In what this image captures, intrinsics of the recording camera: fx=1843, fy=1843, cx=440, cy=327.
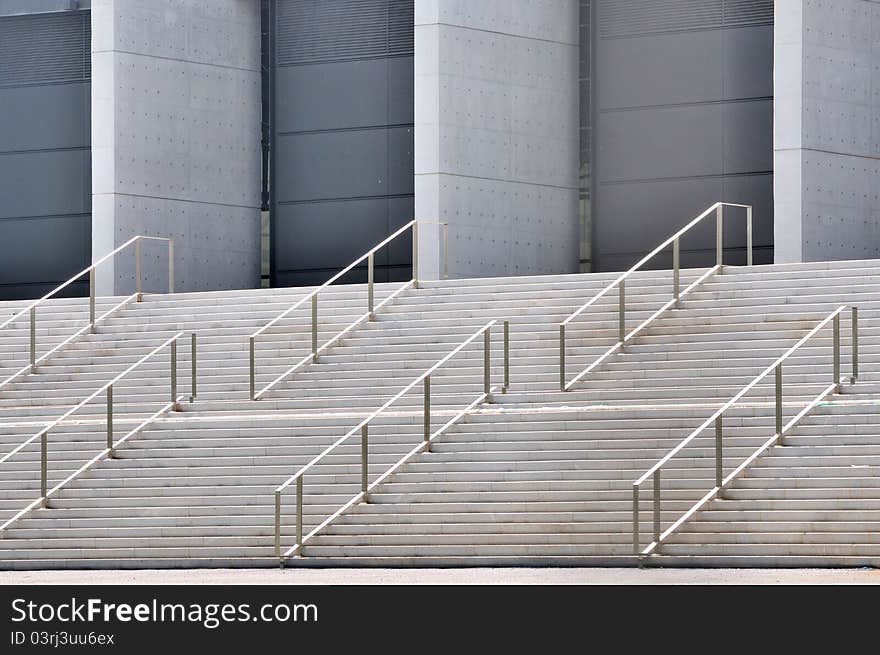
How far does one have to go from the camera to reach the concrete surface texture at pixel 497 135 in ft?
90.1

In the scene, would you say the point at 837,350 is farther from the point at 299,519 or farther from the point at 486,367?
the point at 299,519

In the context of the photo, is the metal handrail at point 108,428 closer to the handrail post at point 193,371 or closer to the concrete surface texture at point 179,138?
the handrail post at point 193,371

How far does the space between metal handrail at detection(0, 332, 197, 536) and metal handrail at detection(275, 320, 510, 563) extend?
2.33 metres

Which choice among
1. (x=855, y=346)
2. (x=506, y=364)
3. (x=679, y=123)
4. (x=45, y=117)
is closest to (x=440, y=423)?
(x=506, y=364)

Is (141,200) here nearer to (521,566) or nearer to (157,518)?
(157,518)

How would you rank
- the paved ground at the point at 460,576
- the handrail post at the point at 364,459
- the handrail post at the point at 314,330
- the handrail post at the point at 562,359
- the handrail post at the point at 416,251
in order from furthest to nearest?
1. the handrail post at the point at 416,251
2. the handrail post at the point at 314,330
3. the handrail post at the point at 562,359
4. the handrail post at the point at 364,459
5. the paved ground at the point at 460,576

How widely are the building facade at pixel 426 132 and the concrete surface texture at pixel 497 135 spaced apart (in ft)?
0.11

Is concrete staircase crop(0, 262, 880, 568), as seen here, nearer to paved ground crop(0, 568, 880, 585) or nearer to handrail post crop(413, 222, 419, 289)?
paved ground crop(0, 568, 880, 585)

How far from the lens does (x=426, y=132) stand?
1082 inches

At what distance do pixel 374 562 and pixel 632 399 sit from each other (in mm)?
3752

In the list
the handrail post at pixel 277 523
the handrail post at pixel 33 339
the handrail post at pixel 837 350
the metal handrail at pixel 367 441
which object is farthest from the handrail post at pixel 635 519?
the handrail post at pixel 33 339

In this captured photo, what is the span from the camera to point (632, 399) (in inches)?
736

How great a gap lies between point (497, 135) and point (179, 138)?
532 centimetres

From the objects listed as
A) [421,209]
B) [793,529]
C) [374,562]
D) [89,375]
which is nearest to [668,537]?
[793,529]
